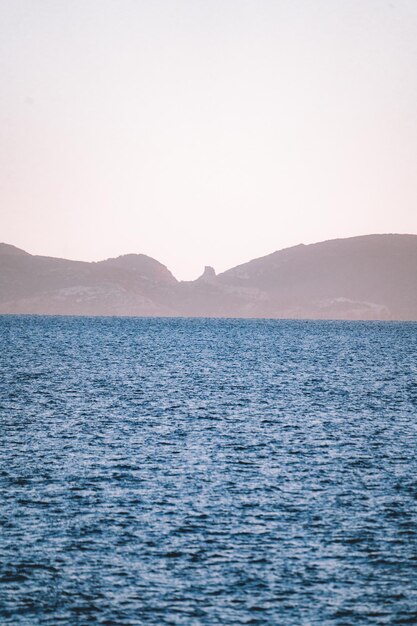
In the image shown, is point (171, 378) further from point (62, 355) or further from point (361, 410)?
point (62, 355)

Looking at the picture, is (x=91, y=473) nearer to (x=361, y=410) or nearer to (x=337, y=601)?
(x=337, y=601)

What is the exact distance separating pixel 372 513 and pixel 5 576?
1229 centimetres

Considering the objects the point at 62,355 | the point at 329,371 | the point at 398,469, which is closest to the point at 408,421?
the point at 398,469

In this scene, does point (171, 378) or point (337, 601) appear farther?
point (171, 378)

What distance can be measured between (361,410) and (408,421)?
17.8ft

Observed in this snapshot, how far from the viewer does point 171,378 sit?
228ft

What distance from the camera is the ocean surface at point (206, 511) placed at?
16297 millimetres

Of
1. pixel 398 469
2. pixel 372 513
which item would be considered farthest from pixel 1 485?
pixel 398 469

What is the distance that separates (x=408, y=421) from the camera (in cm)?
4328

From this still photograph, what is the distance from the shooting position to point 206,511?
925 inches

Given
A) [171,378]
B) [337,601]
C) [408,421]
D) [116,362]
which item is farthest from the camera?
[116,362]

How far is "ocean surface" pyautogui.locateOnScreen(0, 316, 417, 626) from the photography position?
53.5ft

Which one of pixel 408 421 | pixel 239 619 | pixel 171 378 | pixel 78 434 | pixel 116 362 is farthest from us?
pixel 116 362

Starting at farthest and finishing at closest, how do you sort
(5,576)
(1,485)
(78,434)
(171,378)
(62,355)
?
(62,355)
(171,378)
(78,434)
(1,485)
(5,576)
